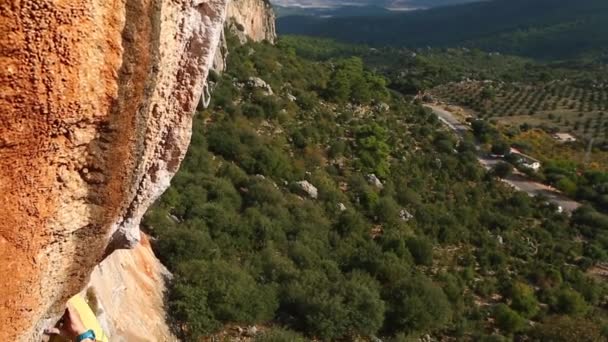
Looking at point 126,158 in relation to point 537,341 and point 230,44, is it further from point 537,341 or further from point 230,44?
point 230,44

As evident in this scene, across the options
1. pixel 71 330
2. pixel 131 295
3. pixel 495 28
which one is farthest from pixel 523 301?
pixel 495 28

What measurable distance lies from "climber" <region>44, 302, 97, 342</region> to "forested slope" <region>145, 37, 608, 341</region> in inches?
241

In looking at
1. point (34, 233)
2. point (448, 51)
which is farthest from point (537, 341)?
point (448, 51)

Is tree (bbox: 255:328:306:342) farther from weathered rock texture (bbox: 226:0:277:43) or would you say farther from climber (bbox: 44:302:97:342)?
weathered rock texture (bbox: 226:0:277:43)

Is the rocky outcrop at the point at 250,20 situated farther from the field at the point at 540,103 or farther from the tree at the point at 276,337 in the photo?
the tree at the point at 276,337

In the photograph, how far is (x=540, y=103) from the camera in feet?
214

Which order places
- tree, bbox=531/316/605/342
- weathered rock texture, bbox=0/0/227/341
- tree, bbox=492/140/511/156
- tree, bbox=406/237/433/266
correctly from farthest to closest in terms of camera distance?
tree, bbox=492/140/511/156 < tree, bbox=406/237/433/266 < tree, bbox=531/316/605/342 < weathered rock texture, bbox=0/0/227/341

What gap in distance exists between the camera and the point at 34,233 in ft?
11.8

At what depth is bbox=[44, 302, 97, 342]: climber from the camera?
14.5 ft

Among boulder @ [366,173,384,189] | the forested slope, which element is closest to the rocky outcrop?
the forested slope

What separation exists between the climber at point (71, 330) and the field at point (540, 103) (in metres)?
52.9

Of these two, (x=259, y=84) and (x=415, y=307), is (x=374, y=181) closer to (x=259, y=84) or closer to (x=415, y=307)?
(x=259, y=84)

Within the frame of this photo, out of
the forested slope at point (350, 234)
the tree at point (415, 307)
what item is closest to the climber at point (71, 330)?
the forested slope at point (350, 234)

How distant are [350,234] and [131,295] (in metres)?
11.3
